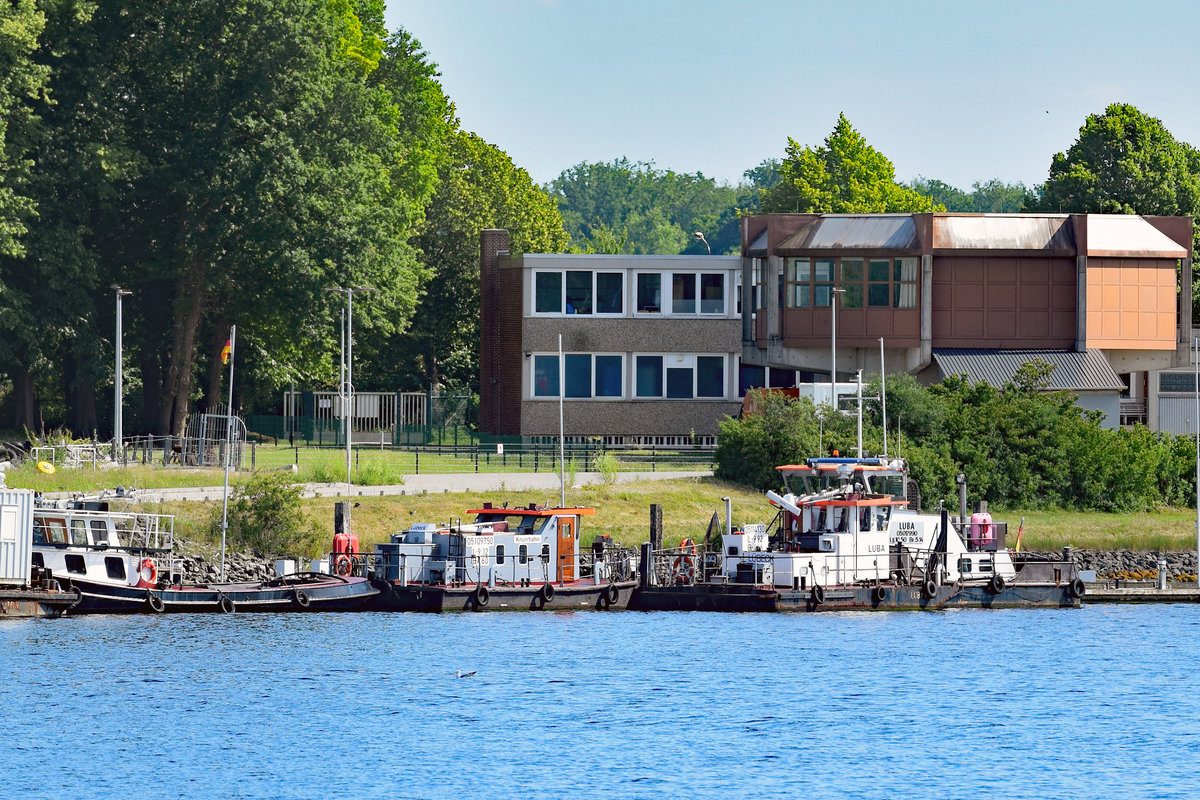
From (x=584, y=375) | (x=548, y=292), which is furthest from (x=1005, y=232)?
(x=548, y=292)

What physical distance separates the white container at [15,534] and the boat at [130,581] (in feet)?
2.55

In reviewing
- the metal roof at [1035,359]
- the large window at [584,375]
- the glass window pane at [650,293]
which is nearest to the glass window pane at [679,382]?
the large window at [584,375]

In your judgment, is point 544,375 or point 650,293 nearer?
point 544,375

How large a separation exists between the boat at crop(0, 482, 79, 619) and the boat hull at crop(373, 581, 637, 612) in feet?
27.9

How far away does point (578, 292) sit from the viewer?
84500 millimetres

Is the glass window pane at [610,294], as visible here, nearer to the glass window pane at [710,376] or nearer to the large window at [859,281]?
the glass window pane at [710,376]

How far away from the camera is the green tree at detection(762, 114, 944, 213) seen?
4498 inches

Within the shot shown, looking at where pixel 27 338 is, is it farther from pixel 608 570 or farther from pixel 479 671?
pixel 479 671

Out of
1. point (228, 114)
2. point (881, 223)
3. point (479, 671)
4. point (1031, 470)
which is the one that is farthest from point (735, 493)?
point (228, 114)

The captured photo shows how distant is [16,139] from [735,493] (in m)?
31.9

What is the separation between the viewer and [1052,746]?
3903cm

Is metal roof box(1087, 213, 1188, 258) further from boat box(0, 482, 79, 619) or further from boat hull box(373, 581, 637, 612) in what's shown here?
boat box(0, 482, 79, 619)

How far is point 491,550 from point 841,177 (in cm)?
7063

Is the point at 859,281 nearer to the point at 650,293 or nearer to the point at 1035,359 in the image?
the point at 1035,359
